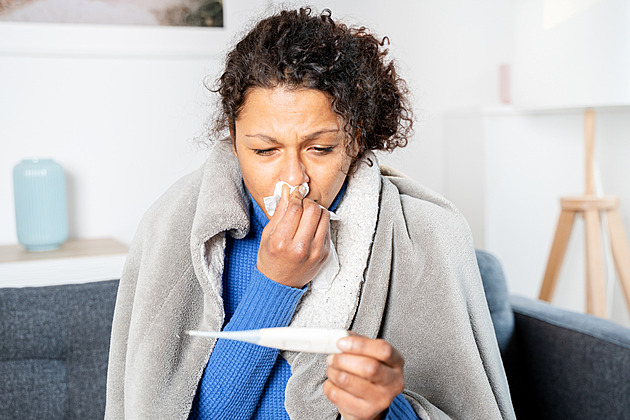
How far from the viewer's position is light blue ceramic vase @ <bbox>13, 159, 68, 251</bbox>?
1.98 m

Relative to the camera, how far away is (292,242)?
1.02 m

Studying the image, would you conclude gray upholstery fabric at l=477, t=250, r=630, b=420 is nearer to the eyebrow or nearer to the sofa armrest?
the sofa armrest

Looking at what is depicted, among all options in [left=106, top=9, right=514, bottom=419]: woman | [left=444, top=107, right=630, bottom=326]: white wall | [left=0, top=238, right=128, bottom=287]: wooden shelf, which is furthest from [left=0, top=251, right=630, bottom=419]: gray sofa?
[left=444, top=107, right=630, bottom=326]: white wall

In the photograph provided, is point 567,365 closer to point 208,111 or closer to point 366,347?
point 366,347

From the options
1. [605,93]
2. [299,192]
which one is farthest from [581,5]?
[299,192]

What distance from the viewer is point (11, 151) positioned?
2.17 meters

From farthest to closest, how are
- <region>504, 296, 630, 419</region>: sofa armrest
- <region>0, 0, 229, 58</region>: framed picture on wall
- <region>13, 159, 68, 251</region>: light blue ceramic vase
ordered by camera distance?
<region>0, 0, 229, 58</region>: framed picture on wall → <region>13, 159, 68, 251</region>: light blue ceramic vase → <region>504, 296, 630, 419</region>: sofa armrest

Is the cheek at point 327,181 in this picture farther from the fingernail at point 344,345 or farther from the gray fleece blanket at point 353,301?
the fingernail at point 344,345

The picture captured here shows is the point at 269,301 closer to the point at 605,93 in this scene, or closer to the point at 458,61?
the point at 605,93

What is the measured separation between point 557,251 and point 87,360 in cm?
183

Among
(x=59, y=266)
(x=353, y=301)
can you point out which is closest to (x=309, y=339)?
(x=353, y=301)

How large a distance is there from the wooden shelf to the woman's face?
951 millimetres

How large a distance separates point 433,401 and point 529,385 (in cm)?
55

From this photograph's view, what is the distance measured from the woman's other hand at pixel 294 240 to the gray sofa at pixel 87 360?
62 centimetres
